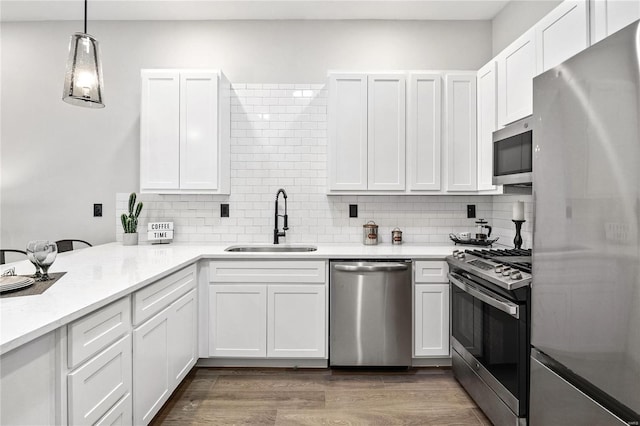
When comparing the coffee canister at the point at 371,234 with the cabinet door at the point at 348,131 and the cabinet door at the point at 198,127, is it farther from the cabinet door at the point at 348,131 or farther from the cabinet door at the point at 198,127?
the cabinet door at the point at 198,127

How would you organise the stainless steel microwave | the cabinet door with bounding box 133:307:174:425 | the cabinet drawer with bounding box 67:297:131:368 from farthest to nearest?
the stainless steel microwave < the cabinet door with bounding box 133:307:174:425 < the cabinet drawer with bounding box 67:297:131:368

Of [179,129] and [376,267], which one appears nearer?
[376,267]

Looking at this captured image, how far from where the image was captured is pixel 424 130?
3115 millimetres

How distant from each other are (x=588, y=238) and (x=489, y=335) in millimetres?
1058

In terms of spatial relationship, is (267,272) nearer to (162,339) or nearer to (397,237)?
(162,339)

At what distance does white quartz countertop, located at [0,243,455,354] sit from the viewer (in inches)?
46.6

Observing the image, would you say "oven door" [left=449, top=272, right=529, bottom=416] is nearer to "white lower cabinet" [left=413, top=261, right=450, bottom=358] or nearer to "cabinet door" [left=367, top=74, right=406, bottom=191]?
"white lower cabinet" [left=413, top=261, right=450, bottom=358]

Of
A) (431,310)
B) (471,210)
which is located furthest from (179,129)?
(471,210)

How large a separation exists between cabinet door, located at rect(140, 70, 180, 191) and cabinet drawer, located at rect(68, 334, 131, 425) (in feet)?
5.55

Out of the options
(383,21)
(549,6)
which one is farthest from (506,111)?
(383,21)

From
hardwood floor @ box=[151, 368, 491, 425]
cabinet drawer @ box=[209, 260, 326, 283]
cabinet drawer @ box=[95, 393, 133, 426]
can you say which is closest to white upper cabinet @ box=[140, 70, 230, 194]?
cabinet drawer @ box=[209, 260, 326, 283]

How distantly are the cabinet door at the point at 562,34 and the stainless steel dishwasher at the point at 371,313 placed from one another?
159 cm

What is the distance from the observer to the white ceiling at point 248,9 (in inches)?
127

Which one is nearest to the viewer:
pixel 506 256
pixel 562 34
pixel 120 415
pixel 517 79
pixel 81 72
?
pixel 120 415
